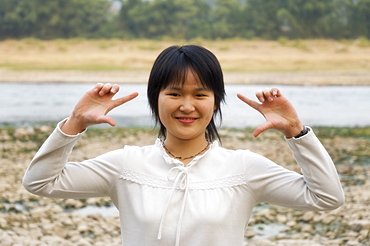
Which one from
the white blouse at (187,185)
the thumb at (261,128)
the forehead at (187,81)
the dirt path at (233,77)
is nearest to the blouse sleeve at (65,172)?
the white blouse at (187,185)

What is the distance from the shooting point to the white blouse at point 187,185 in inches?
85.0

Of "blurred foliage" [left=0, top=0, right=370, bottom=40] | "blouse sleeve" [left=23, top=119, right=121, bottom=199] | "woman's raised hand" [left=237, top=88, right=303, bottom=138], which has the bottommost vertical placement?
"blurred foliage" [left=0, top=0, right=370, bottom=40]

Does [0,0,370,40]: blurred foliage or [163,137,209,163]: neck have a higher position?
[163,137,209,163]: neck

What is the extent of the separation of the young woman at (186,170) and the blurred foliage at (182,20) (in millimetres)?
35514

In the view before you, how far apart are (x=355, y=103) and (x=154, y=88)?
64.4ft

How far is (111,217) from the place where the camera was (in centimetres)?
621

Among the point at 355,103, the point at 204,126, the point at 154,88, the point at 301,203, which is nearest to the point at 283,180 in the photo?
the point at 301,203

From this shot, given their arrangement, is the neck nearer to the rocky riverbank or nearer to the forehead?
the forehead

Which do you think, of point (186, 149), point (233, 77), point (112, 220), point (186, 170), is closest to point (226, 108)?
point (112, 220)

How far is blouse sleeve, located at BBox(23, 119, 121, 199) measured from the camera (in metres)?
2.24

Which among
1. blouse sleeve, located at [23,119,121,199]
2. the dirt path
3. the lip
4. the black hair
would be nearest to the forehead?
the black hair

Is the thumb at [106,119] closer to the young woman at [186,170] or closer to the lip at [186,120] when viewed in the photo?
the young woman at [186,170]

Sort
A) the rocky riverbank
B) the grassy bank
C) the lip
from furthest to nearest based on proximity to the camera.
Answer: the grassy bank < the rocky riverbank < the lip

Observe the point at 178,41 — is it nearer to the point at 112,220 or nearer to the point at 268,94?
the point at 112,220
